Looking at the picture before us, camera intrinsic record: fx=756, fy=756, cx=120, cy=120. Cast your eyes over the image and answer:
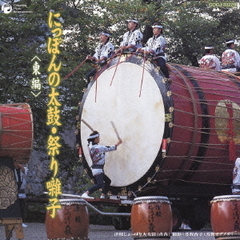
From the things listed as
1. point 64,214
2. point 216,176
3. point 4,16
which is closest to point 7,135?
point 64,214

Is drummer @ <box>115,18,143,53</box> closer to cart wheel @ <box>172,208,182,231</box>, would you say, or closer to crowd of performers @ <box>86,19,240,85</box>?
crowd of performers @ <box>86,19,240,85</box>

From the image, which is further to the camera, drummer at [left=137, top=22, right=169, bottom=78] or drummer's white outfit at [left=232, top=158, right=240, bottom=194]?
drummer's white outfit at [left=232, top=158, right=240, bottom=194]

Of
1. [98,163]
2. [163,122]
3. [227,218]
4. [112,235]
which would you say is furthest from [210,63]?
[227,218]

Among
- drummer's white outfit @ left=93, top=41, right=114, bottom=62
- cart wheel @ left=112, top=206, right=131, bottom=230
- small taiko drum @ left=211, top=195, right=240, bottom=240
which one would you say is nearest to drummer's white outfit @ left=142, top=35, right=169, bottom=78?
drummer's white outfit @ left=93, top=41, right=114, bottom=62

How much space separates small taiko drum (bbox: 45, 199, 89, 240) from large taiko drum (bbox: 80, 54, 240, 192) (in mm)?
2610

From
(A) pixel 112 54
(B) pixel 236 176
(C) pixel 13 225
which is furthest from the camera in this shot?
(A) pixel 112 54

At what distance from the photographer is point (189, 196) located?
477 inches

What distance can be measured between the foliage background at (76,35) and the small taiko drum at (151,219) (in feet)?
22.4

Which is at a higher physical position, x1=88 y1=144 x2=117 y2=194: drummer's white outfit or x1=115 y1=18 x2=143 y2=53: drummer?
x1=115 y1=18 x2=143 y2=53: drummer

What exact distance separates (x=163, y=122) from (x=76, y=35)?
8.38 metres

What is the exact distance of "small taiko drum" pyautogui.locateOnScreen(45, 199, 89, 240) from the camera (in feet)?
28.1

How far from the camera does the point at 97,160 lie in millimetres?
11648

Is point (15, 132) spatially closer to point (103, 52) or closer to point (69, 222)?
point (69, 222)

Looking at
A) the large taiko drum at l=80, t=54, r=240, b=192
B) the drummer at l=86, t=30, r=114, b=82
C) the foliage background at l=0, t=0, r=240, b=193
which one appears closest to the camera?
the large taiko drum at l=80, t=54, r=240, b=192
